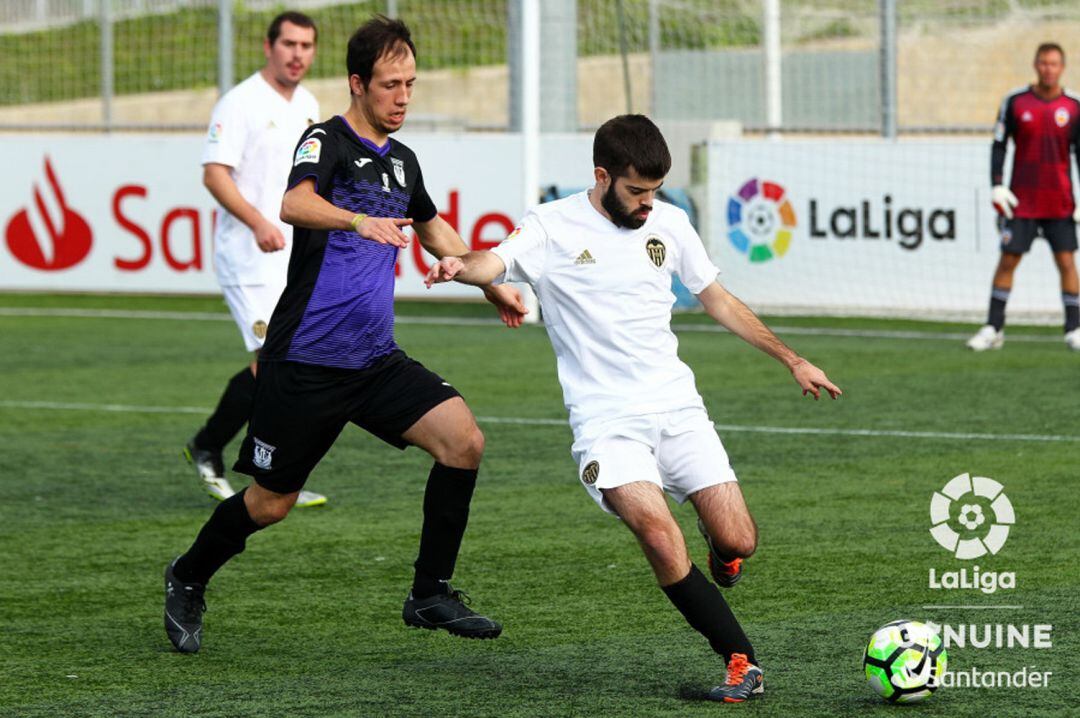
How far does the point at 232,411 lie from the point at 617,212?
3634 millimetres

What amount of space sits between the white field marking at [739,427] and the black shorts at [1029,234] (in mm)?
4071

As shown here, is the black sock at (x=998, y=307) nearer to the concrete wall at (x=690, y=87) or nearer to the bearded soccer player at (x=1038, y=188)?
the bearded soccer player at (x=1038, y=188)

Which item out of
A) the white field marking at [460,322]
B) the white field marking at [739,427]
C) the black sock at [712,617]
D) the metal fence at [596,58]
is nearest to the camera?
the black sock at [712,617]

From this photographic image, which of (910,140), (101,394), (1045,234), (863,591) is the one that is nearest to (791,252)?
(910,140)

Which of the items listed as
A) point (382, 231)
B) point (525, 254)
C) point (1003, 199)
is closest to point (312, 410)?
point (382, 231)

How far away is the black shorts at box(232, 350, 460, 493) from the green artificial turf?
569 millimetres

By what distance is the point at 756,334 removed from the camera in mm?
5512

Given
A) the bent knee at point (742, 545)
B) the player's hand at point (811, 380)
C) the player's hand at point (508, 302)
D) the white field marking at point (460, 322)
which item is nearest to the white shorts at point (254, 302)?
the player's hand at point (508, 302)

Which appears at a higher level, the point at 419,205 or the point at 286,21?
the point at 286,21

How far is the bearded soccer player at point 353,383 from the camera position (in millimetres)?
5922

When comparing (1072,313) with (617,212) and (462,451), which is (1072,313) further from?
(617,212)

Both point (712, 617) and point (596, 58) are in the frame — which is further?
point (596, 58)

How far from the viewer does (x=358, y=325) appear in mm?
6020

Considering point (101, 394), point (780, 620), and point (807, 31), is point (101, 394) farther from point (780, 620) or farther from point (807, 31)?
point (807, 31)
